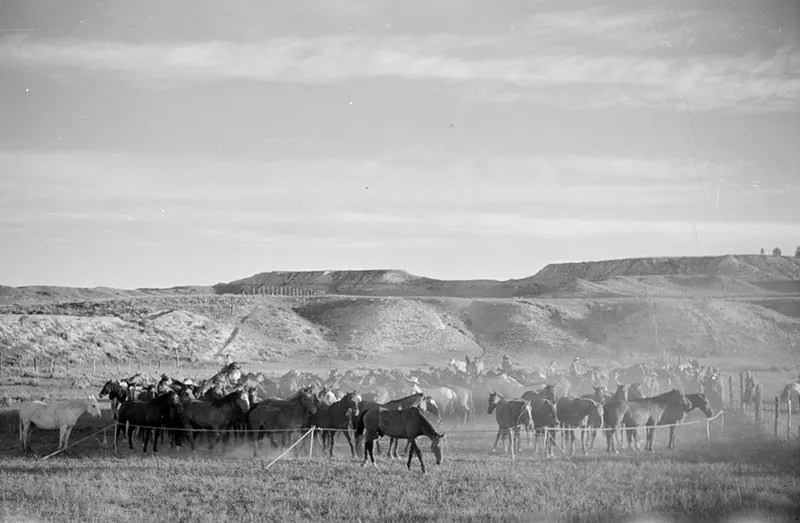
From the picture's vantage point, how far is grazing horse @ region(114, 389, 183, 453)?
23.6m

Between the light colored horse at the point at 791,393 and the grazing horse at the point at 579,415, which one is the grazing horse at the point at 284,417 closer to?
the grazing horse at the point at 579,415

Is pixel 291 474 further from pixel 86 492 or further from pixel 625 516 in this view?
pixel 625 516

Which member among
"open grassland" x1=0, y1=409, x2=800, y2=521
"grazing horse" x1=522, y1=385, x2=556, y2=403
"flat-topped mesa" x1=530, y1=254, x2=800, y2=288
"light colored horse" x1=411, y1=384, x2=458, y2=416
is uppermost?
"flat-topped mesa" x1=530, y1=254, x2=800, y2=288

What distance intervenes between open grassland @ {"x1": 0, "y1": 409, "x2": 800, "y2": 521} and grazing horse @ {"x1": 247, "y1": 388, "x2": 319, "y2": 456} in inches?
27.7

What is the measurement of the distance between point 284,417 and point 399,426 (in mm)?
4376

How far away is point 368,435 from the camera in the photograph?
67.6ft

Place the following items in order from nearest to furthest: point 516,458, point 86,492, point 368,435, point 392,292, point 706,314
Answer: point 86,492 → point 368,435 → point 516,458 → point 706,314 → point 392,292

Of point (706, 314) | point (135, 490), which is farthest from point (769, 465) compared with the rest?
point (706, 314)

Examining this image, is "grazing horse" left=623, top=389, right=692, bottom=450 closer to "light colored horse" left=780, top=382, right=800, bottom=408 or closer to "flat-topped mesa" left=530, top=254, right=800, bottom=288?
"light colored horse" left=780, top=382, right=800, bottom=408

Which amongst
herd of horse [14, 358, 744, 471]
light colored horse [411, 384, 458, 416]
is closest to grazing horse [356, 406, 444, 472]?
herd of horse [14, 358, 744, 471]

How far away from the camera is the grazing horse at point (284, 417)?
22688 millimetres

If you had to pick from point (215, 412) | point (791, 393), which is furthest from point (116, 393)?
point (791, 393)

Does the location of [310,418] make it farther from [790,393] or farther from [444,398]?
[790,393]

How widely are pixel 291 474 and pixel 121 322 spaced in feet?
164
